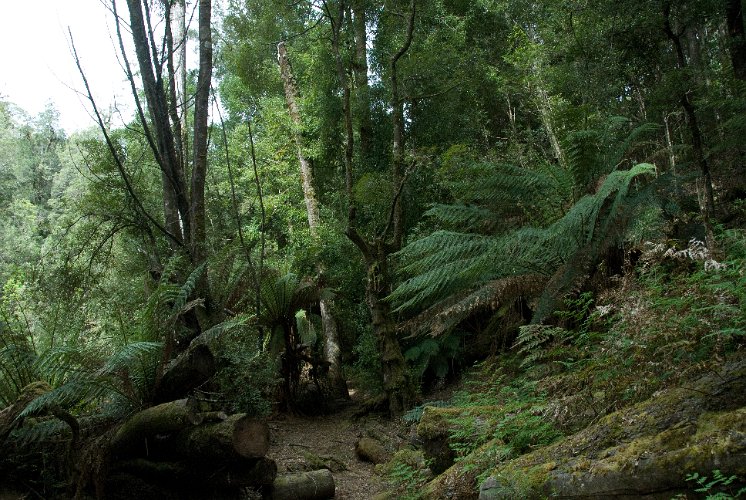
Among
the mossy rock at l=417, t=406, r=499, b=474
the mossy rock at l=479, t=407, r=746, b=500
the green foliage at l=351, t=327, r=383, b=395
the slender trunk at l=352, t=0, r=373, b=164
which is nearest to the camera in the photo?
the mossy rock at l=479, t=407, r=746, b=500

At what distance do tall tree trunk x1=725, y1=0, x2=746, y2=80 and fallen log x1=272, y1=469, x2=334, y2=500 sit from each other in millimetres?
7077

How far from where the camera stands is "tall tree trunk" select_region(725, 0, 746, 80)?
23.0 feet

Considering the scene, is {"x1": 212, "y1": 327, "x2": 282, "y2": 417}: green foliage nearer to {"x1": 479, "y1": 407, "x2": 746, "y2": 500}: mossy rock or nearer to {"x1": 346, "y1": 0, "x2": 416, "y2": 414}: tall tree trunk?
{"x1": 346, "y1": 0, "x2": 416, "y2": 414}: tall tree trunk

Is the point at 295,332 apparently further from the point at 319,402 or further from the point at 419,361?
the point at 419,361

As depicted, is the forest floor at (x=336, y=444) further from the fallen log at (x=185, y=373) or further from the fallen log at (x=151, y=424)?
Result: the fallen log at (x=151, y=424)

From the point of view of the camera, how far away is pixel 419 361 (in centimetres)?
785

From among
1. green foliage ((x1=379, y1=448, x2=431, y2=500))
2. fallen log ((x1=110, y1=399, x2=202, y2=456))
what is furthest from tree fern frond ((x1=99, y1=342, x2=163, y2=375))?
green foliage ((x1=379, y1=448, x2=431, y2=500))

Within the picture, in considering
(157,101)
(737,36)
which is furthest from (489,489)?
(737,36)

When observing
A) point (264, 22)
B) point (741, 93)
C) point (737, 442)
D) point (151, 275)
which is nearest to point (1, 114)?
point (264, 22)

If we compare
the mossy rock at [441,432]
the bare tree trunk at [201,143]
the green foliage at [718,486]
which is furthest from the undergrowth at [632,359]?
the bare tree trunk at [201,143]

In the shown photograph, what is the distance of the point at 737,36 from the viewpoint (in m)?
7.04

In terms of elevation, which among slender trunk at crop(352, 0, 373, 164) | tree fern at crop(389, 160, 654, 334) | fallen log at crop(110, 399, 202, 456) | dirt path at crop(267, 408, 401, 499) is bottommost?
dirt path at crop(267, 408, 401, 499)

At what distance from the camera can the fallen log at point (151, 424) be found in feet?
13.3

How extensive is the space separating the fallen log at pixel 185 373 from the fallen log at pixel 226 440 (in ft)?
1.73
